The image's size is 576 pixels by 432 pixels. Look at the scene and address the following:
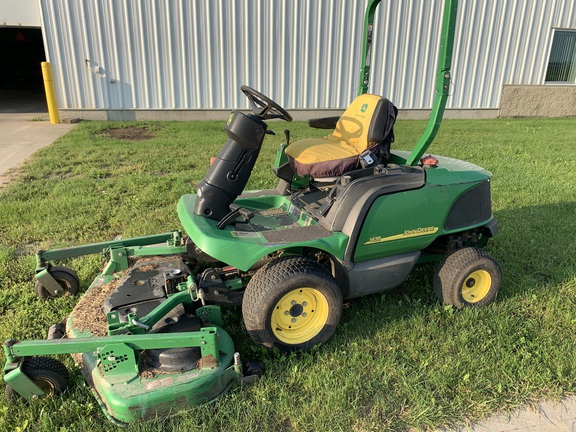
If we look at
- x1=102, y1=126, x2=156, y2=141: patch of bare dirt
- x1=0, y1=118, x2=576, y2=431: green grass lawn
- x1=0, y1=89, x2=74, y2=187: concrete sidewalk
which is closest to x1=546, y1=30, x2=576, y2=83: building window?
x1=0, y1=118, x2=576, y2=431: green grass lawn

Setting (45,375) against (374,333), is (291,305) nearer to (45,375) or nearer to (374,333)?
(374,333)

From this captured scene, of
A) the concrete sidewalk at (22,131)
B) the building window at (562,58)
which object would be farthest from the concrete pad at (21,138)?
the building window at (562,58)

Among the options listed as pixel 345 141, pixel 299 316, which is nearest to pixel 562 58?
pixel 345 141

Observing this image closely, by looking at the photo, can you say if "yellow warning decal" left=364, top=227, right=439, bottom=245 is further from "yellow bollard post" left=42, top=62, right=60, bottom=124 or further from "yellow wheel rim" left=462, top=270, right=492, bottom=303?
"yellow bollard post" left=42, top=62, right=60, bottom=124

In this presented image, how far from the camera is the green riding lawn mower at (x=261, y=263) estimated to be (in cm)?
216

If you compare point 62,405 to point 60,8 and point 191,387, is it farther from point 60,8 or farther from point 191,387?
point 60,8

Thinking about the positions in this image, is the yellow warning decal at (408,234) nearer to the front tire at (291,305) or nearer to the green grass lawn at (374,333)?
the front tire at (291,305)

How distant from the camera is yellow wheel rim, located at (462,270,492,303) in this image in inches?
120

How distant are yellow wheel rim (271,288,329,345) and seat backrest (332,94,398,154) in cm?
114

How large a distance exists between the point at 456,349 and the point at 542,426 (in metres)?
0.59

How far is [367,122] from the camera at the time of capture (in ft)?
10.4

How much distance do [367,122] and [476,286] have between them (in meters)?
1.39

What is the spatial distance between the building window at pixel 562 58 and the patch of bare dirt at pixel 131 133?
11.1 meters

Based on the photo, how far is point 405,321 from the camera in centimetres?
292
